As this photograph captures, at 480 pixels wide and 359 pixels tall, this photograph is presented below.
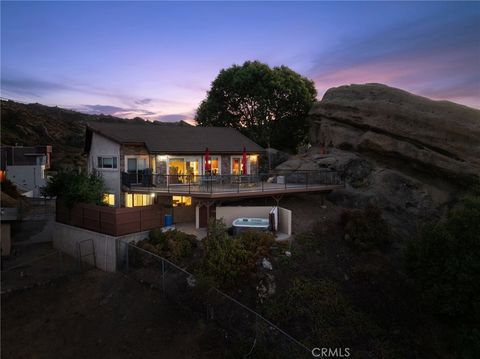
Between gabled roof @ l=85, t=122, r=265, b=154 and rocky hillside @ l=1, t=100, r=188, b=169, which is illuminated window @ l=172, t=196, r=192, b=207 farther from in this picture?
rocky hillside @ l=1, t=100, r=188, b=169

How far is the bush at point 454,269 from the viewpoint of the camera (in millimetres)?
11844

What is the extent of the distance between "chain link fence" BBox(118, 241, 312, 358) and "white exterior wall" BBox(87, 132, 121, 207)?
7649 millimetres

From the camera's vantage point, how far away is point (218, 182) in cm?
2300

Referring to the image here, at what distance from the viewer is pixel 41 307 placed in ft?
46.3

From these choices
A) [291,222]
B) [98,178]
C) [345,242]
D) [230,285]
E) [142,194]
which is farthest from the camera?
[98,178]

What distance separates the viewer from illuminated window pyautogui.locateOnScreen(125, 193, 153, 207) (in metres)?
21.7

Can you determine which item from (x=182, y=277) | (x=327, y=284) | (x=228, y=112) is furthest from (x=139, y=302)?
(x=228, y=112)

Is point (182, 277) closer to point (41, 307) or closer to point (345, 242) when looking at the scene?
point (41, 307)

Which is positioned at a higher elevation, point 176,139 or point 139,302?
point 176,139

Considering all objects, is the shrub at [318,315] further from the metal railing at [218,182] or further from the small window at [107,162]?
the small window at [107,162]

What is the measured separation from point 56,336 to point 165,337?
4548mm

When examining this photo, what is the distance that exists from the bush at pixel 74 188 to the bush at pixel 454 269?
19.4 metres

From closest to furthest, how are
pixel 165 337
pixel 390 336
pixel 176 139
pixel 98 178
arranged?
pixel 165 337 < pixel 390 336 < pixel 98 178 < pixel 176 139

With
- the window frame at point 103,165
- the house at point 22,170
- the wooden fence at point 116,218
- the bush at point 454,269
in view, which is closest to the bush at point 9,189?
the house at point 22,170
